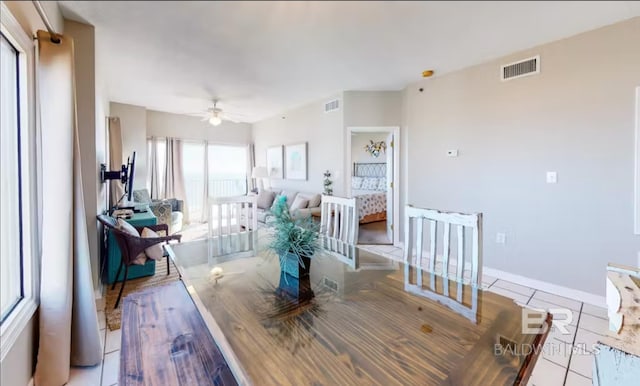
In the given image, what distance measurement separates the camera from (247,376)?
2.43 ft

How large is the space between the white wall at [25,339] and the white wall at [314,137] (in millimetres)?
3460

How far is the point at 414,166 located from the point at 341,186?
3.87ft

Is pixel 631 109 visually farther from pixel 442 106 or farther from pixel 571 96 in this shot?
pixel 442 106

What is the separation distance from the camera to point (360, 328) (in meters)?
0.97

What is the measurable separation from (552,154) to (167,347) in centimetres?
338

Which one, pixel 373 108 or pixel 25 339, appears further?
pixel 373 108

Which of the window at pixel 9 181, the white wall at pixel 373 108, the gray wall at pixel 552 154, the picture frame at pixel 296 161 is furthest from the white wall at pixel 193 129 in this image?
the window at pixel 9 181

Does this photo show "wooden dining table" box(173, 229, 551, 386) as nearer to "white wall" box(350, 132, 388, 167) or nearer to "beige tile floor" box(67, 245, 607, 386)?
"beige tile floor" box(67, 245, 607, 386)

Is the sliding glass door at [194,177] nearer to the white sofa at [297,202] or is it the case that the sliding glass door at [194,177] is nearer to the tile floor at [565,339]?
the white sofa at [297,202]

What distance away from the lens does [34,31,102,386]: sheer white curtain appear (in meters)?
1.29

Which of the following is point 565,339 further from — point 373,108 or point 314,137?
point 314,137

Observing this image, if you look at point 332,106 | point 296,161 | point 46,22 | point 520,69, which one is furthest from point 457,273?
point 296,161

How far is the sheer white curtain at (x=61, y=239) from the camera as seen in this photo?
1.29 metres

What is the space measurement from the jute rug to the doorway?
221cm
